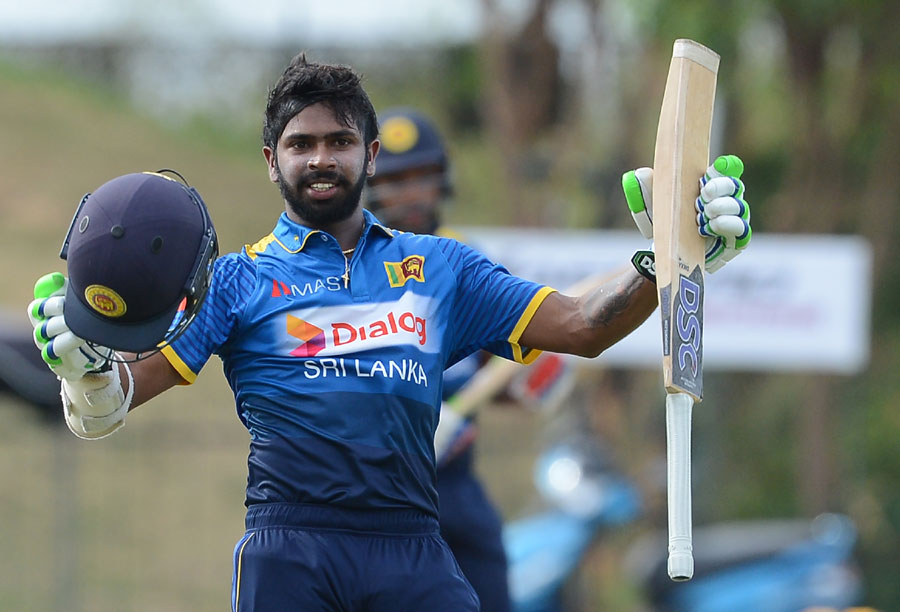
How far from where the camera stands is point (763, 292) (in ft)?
35.1

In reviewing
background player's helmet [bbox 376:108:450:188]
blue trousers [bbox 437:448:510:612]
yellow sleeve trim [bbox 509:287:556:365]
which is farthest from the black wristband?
background player's helmet [bbox 376:108:450:188]

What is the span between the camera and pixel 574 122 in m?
15.0

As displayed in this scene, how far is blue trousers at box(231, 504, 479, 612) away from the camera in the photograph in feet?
12.4

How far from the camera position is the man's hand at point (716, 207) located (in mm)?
3867

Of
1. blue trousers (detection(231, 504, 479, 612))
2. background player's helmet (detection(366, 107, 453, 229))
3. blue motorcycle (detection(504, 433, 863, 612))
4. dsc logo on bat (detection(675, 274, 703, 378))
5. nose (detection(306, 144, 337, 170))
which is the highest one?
background player's helmet (detection(366, 107, 453, 229))

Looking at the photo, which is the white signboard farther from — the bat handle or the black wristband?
the bat handle

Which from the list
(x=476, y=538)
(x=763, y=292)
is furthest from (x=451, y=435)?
(x=763, y=292)

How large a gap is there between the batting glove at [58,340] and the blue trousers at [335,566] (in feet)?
1.97

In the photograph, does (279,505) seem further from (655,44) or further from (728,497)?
(728,497)

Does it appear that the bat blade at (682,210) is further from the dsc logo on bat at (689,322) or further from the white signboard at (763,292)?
the white signboard at (763,292)


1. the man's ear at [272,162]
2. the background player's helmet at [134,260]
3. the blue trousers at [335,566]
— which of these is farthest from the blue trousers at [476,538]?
the background player's helmet at [134,260]

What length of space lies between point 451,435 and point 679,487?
222 centimetres

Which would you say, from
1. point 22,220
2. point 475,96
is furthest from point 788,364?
point 22,220

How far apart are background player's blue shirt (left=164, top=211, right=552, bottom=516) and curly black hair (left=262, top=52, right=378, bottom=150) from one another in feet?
0.93
